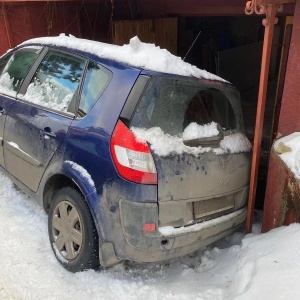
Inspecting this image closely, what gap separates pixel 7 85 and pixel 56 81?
2.93 ft

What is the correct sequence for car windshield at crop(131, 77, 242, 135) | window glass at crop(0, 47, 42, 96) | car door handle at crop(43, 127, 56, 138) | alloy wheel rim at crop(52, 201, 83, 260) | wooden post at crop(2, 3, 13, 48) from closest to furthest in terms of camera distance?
car windshield at crop(131, 77, 242, 135) < alloy wheel rim at crop(52, 201, 83, 260) < car door handle at crop(43, 127, 56, 138) < window glass at crop(0, 47, 42, 96) < wooden post at crop(2, 3, 13, 48)

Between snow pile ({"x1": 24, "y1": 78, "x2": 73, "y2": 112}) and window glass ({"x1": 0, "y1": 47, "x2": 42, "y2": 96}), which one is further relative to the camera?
window glass ({"x1": 0, "y1": 47, "x2": 42, "y2": 96})

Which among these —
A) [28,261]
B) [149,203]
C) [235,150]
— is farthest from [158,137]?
[28,261]

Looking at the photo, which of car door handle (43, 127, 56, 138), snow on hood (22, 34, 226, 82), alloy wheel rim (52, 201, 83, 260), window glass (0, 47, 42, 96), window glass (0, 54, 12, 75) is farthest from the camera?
window glass (0, 54, 12, 75)

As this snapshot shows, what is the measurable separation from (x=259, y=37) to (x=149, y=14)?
5704mm

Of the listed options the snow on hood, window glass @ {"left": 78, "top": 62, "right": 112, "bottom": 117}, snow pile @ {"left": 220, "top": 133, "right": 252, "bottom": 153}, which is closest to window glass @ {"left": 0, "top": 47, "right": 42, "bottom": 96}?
the snow on hood

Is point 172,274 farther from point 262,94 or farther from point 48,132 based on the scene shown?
point 262,94

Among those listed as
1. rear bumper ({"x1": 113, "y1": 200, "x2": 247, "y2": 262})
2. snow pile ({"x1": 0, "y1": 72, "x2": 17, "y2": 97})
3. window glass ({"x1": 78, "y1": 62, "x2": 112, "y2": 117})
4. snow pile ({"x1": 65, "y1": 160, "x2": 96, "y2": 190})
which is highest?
window glass ({"x1": 78, "y1": 62, "x2": 112, "y2": 117})

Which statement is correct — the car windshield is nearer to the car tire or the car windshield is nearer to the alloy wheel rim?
the car tire

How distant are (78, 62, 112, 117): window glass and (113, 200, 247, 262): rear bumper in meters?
0.82

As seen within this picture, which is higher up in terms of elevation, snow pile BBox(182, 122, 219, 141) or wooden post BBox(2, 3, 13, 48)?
wooden post BBox(2, 3, 13, 48)

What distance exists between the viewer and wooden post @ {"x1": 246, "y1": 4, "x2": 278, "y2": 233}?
2875 mm

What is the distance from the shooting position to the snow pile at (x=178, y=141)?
8.39ft

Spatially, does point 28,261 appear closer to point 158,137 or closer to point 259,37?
point 158,137
